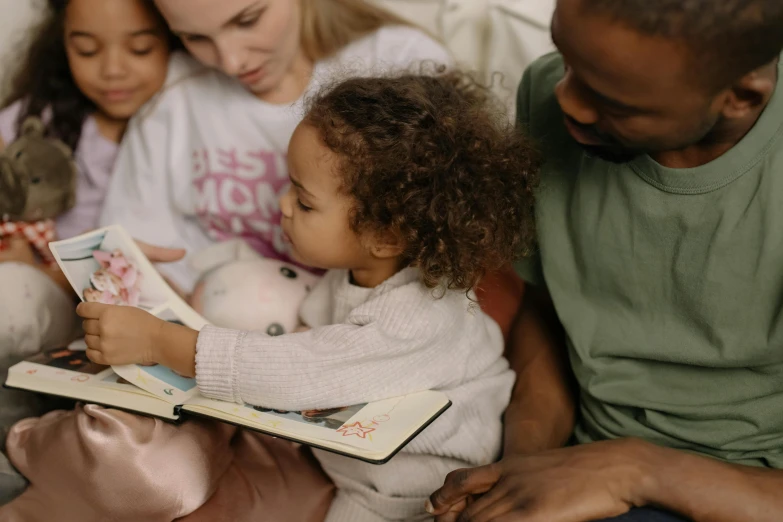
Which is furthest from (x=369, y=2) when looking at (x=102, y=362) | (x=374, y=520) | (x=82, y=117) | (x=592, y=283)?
(x=374, y=520)

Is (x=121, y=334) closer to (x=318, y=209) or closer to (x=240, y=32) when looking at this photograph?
(x=318, y=209)

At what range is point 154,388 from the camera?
1129 millimetres

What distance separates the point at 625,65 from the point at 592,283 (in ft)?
1.34

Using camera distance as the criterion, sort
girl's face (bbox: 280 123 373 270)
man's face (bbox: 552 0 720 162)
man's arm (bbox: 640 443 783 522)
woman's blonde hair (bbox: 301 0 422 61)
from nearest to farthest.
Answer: man's face (bbox: 552 0 720 162) < man's arm (bbox: 640 443 783 522) < girl's face (bbox: 280 123 373 270) < woman's blonde hair (bbox: 301 0 422 61)

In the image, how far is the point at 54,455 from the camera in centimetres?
114

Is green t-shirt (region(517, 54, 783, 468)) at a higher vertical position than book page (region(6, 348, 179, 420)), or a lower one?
higher

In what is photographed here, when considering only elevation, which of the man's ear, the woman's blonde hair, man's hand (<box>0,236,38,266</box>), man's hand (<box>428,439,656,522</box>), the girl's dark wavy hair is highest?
the man's ear

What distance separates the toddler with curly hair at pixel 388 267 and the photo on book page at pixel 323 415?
10mm

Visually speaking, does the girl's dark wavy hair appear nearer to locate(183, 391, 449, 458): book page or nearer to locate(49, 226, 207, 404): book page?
locate(49, 226, 207, 404): book page

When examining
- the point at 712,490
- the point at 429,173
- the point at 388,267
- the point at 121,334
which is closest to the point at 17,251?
the point at 121,334

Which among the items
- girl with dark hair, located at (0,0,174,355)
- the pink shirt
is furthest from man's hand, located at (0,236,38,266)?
the pink shirt

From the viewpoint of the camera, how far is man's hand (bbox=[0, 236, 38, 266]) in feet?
4.57

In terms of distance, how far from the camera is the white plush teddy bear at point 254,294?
1335 millimetres

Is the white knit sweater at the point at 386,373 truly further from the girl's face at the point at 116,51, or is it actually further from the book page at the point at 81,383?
the girl's face at the point at 116,51
